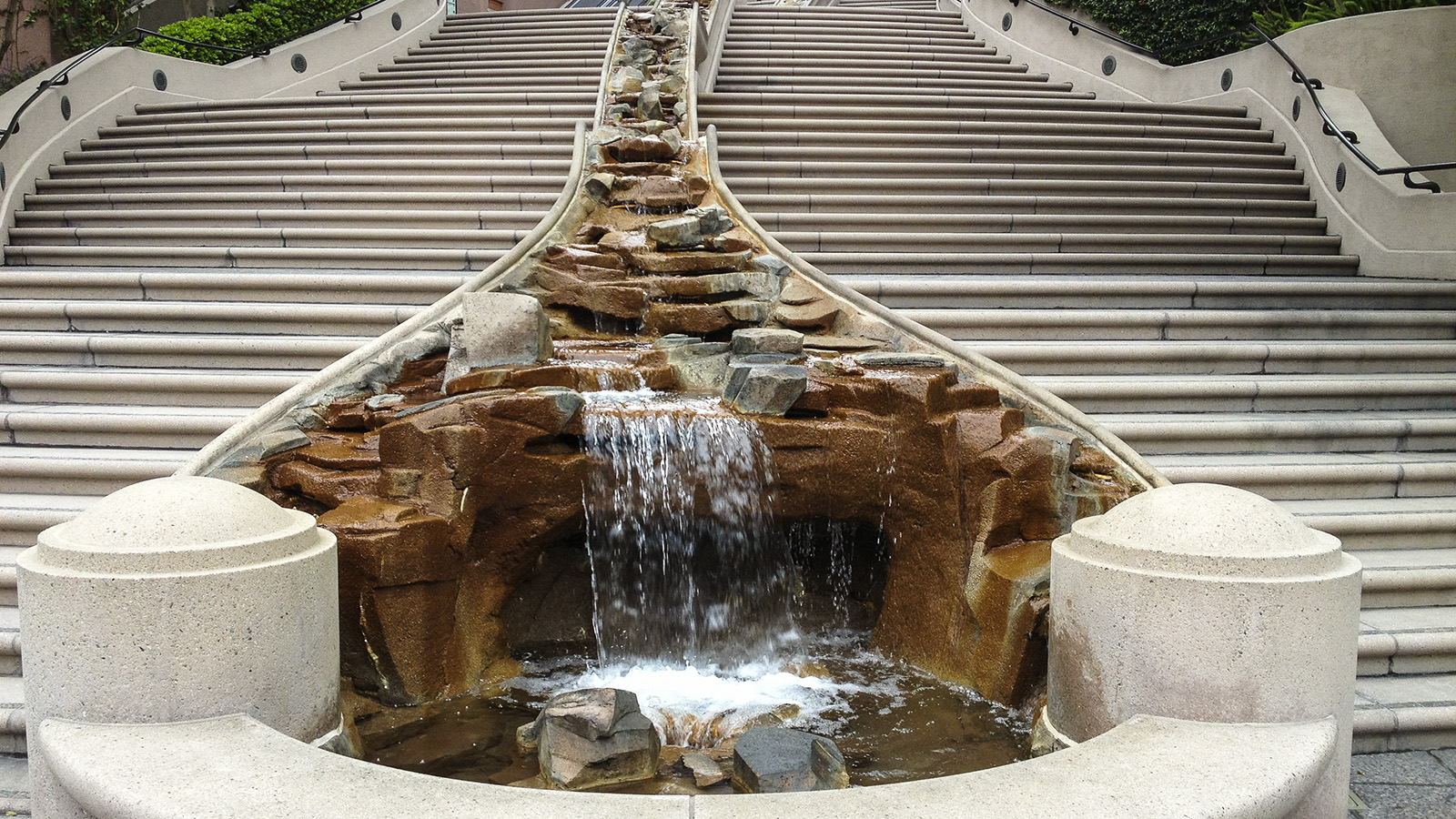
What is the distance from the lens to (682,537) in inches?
206

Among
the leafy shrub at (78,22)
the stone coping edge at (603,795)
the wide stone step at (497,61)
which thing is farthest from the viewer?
the leafy shrub at (78,22)

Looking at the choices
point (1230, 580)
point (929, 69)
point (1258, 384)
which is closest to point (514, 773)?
point (1230, 580)

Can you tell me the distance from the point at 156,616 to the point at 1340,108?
1034cm

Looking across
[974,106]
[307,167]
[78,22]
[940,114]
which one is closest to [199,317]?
[307,167]

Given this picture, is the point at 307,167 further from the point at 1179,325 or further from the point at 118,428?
the point at 1179,325

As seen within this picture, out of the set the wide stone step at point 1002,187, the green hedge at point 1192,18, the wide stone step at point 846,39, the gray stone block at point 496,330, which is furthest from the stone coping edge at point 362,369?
the green hedge at point 1192,18

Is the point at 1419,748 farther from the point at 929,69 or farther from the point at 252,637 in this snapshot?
the point at 929,69

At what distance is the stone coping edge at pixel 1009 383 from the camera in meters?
5.11

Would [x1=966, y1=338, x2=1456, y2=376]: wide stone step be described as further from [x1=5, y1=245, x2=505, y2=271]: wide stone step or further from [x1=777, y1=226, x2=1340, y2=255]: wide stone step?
[x1=5, y1=245, x2=505, y2=271]: wide stone step

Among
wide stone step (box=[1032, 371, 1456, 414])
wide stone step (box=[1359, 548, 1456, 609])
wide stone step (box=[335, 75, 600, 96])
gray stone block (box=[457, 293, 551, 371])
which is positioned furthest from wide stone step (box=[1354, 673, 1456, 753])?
wide stone step (box=[335, 75, 600, 96])

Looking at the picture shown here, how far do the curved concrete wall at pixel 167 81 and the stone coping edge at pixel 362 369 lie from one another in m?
5.19

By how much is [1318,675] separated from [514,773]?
277cm

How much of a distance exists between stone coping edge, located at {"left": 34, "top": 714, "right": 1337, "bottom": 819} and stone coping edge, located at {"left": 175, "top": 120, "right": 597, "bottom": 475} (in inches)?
77.2

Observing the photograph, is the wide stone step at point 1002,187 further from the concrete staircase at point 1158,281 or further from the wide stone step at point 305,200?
the wide stone step at point 305,200
